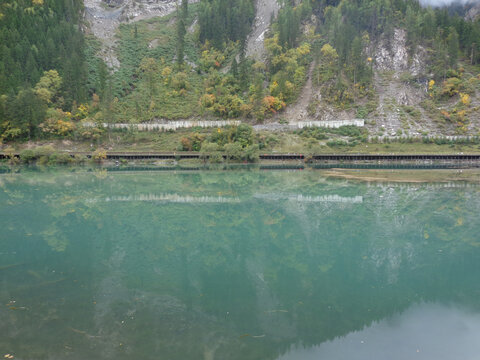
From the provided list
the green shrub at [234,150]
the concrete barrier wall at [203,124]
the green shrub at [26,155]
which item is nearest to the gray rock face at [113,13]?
the concrete barrier wall at [203,124]

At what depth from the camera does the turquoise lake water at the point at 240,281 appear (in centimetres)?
752

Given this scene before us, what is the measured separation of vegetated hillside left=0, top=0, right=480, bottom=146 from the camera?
63469 mm

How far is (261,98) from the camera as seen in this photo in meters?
69.6

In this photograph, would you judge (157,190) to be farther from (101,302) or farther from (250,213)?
(101,302)

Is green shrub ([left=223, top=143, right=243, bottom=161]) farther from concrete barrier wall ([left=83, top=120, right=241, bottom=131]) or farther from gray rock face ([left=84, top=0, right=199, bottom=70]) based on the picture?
gray rock face ([left=84, top=0, right=199, bottom=70])

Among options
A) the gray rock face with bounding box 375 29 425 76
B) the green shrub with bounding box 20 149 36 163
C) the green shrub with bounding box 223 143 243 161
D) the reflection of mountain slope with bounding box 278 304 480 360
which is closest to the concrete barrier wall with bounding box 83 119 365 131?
the green shrub with bounding box 223 143 243 161

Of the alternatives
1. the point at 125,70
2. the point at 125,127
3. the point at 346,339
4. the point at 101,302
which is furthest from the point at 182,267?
the point at 125,70

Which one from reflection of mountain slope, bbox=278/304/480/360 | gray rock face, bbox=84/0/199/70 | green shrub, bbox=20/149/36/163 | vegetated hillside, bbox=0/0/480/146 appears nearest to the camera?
reflection of mountain slope, bbox=278/304/480/360

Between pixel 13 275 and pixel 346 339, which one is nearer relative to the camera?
pixel 346 339

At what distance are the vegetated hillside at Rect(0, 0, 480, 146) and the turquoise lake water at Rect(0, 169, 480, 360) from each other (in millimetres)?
45710

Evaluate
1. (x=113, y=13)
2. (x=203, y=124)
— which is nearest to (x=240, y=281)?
(x=203, y=124)

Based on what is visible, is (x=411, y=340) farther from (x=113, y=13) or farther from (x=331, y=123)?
(x=113, y=13)

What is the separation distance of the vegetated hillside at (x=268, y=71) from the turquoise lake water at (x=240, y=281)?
45.7 meters

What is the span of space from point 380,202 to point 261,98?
162 ft
